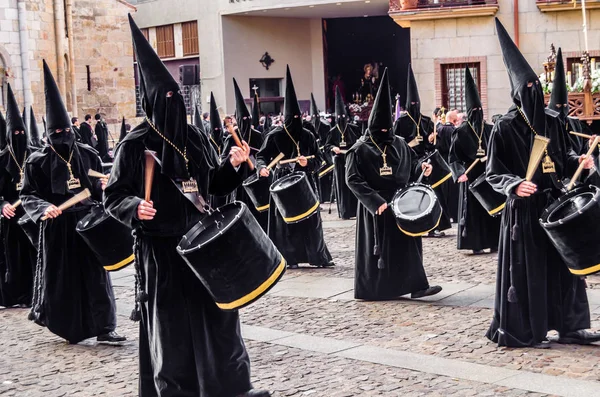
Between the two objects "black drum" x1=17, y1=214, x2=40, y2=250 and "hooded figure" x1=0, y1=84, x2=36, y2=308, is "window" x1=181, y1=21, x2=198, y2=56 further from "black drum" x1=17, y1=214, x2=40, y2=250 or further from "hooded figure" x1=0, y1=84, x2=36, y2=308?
"black drum" x1=17, y1=214, x2=40, y2=250

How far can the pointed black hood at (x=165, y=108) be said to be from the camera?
6441 mm

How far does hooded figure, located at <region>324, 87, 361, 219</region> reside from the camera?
1859 cm

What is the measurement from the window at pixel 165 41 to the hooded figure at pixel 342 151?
21.0 meters

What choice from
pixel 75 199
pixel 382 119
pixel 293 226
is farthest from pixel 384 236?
pixel 75 199

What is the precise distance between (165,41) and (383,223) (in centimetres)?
3232

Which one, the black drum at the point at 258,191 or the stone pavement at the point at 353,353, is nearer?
the stone pavement at the point at 353,353

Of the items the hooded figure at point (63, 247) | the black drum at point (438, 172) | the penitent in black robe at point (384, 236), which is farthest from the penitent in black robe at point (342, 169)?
the hooded figure at point (63, 247)

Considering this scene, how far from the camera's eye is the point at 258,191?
13.3m

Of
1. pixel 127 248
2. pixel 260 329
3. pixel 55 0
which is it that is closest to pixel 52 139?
pixel 127 248

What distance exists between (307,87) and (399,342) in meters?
33.2

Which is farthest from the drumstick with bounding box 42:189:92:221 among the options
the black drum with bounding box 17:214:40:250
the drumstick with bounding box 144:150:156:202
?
the drumstick with bounding box 144:150:156:202

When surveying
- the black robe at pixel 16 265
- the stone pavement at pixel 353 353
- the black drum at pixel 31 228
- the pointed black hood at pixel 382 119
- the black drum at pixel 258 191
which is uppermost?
the pointed black hood at pixel 382 119

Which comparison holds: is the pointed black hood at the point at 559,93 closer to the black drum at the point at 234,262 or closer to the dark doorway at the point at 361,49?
the black drum at the point at 234,262

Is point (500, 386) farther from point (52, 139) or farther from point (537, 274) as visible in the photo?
point (52, 139)
